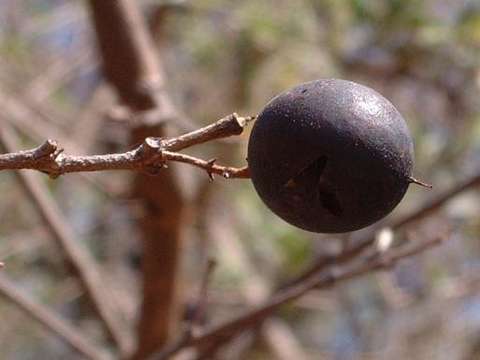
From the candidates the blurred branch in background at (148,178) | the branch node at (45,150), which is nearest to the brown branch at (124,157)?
the branch node at (45,150)

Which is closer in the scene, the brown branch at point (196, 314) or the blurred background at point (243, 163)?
the brown branch at point (196, 314)

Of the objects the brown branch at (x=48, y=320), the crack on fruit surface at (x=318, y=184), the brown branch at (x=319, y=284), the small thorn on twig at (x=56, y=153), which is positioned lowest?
the crack on fruit surface at (x=318, y=184)

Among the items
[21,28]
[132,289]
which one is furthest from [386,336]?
[21,28]

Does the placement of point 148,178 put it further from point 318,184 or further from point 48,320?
point 318,184

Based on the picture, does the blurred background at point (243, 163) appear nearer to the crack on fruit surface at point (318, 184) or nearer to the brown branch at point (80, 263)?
the brown branch at point (80, 263)

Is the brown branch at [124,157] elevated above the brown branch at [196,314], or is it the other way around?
the brown branch at [196,314]

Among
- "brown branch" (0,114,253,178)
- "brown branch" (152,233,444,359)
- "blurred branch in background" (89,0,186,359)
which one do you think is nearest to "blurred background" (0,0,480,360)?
"blurred branch in background" (89,0,186,359)

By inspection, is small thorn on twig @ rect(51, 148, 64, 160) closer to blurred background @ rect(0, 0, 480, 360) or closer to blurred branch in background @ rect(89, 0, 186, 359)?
blurred background @ rect(0, 0, 480, 360)
